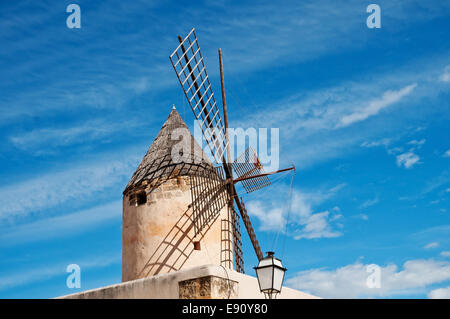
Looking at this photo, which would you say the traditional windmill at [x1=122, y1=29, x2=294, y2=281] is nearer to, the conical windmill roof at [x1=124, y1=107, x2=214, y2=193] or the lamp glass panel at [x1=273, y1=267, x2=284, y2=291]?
the conical windmill roof at [x1=124, y1=107, x2=214, y2=193]

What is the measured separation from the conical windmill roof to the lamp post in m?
3.63

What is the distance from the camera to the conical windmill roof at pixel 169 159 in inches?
319

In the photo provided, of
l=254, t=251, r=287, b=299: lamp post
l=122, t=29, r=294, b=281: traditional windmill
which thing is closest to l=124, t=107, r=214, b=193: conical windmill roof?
l=122, t=29, r=294, b=281: traditional windmill

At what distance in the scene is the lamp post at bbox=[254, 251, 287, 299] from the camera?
4.51m

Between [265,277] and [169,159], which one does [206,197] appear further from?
[265,277]

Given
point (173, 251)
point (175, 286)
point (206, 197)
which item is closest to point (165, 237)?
point (173, 251)

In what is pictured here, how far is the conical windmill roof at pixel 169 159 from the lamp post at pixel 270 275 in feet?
11.9

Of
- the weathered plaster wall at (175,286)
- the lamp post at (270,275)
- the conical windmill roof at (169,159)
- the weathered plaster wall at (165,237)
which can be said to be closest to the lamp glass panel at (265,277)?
the lamp post at (270,275)

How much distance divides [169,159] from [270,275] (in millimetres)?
4022

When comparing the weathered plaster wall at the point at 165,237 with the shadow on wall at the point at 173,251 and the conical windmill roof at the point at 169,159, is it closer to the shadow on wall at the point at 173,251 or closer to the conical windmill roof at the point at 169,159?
→ the shadow on wall at the point at 173,251

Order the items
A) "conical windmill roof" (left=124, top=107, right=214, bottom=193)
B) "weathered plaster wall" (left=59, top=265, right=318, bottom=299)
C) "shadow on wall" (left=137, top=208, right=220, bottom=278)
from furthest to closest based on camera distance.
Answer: "conical windmill roof" (left=124, top=107, right=214, bottom=193), "shadow on wall" (left=137, top=208, right=220, bottom=278), "weathered plaster wall" (left=59, top=265, right=318, bottom=299)

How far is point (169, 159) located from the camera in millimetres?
8234
